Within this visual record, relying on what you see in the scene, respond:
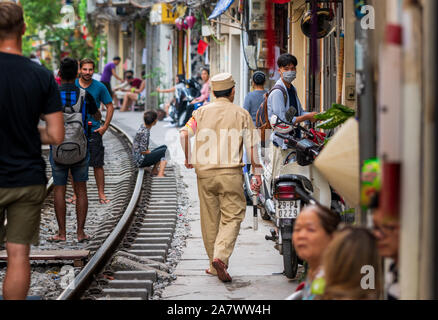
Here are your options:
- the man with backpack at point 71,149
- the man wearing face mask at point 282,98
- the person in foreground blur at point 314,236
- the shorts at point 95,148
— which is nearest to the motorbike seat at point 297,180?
the man wearing face mask at point 282,98

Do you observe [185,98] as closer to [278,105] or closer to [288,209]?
[278,105]

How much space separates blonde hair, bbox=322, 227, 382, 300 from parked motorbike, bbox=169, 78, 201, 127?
62.6 ft

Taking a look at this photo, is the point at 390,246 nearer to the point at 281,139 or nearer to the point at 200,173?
the point at 200,173

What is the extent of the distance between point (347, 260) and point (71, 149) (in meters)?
5.20

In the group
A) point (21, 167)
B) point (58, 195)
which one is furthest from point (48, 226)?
point (21, 167)

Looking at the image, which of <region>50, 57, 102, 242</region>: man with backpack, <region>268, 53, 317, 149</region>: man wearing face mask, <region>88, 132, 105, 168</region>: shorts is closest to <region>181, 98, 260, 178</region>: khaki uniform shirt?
<region>268, 53, 317, 149</region>: man wearing face mask

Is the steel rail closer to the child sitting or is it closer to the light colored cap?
the light colored cap

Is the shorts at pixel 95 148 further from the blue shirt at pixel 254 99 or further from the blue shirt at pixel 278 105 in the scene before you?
the blue shirt at pixel 278 105

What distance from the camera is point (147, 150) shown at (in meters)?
14.5

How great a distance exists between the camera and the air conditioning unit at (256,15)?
1847 centimetres

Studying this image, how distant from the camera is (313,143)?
7520 mm

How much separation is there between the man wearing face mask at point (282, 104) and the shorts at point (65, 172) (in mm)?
1937

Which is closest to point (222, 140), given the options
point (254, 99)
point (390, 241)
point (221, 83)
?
point (221, 83)

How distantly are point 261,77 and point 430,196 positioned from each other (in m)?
8.00
